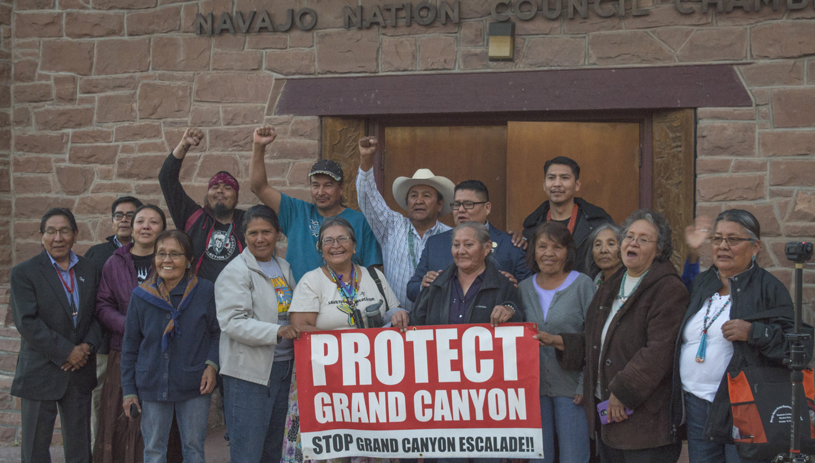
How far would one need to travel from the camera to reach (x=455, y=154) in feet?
22.3

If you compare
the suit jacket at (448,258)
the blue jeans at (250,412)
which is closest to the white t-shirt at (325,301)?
the suit jacket at (448,258)

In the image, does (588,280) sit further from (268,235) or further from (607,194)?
(607,194)

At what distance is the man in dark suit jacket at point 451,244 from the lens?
464 cm

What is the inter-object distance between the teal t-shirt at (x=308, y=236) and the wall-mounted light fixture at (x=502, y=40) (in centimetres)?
210

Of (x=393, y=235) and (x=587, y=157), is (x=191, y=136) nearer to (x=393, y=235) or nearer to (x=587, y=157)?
(x=393, y=235)

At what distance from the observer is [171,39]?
6895 millimetres

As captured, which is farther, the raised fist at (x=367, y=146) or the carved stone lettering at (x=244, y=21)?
the carved stone lettering at (x=244, y=21)

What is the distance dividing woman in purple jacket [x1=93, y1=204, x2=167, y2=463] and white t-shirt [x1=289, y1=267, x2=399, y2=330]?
122 cm

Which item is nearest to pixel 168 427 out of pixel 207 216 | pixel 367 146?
pixel 207 216

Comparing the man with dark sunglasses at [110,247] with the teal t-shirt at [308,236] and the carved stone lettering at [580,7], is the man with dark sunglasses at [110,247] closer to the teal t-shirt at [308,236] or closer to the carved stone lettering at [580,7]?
the teal t-shirt at [308,236]

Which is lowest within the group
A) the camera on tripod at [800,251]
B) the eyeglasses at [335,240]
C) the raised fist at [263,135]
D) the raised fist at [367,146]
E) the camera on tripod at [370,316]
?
the camera on tripod at [370,316]

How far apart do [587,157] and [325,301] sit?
10.1 feet

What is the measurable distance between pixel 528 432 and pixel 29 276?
3.28 meters

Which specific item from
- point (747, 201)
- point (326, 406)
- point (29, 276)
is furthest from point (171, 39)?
point (747, 201)
